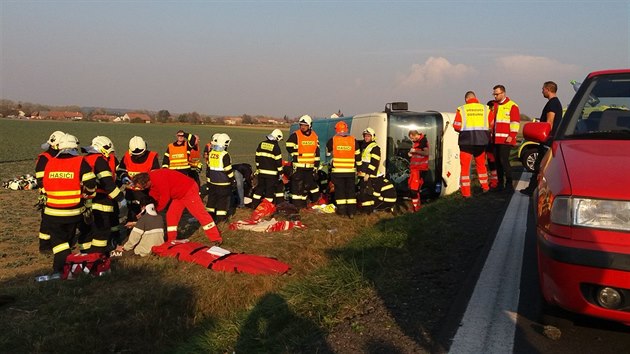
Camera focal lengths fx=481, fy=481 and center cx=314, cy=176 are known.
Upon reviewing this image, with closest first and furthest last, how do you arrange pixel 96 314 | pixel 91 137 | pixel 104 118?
pixel 96 314 < pixel 91 137 < pixel 104 118

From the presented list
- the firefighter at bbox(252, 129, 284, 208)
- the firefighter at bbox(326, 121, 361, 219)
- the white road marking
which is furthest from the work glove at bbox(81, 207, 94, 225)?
the white road marking

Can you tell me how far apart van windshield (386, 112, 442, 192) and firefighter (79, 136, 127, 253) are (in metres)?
6.51

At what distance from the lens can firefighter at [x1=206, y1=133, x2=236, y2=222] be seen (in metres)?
9.44

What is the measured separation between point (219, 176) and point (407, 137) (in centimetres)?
488

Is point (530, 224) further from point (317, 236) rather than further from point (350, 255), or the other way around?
point (317, 236)

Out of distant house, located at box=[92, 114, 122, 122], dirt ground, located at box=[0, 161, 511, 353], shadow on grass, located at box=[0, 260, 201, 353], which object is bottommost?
shadow on grass, located at box=[0, 260, 201, 353]

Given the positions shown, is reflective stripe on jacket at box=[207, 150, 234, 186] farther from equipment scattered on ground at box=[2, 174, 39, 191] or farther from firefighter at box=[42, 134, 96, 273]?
equipment scattered on ground at box=[2, 174, 39, 191]

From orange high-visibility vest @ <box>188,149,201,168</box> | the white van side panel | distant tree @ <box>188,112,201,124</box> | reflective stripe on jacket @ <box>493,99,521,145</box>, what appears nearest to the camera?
reflective stripe on jacket @ <box>493,99,521,145</box>

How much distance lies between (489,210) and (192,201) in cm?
460

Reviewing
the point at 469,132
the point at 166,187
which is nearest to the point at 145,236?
the point at 166,187

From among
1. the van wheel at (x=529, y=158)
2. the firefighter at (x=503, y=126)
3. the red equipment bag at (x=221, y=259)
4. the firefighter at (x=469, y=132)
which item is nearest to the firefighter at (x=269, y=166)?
the red equipment bag at (x=221, y=259)

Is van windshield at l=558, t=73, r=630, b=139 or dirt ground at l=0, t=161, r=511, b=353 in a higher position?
van windshield at l=558, t=73, r=630, b=139

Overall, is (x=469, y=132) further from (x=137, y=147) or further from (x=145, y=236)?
(x=137, y=147)

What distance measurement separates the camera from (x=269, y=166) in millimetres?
10570
